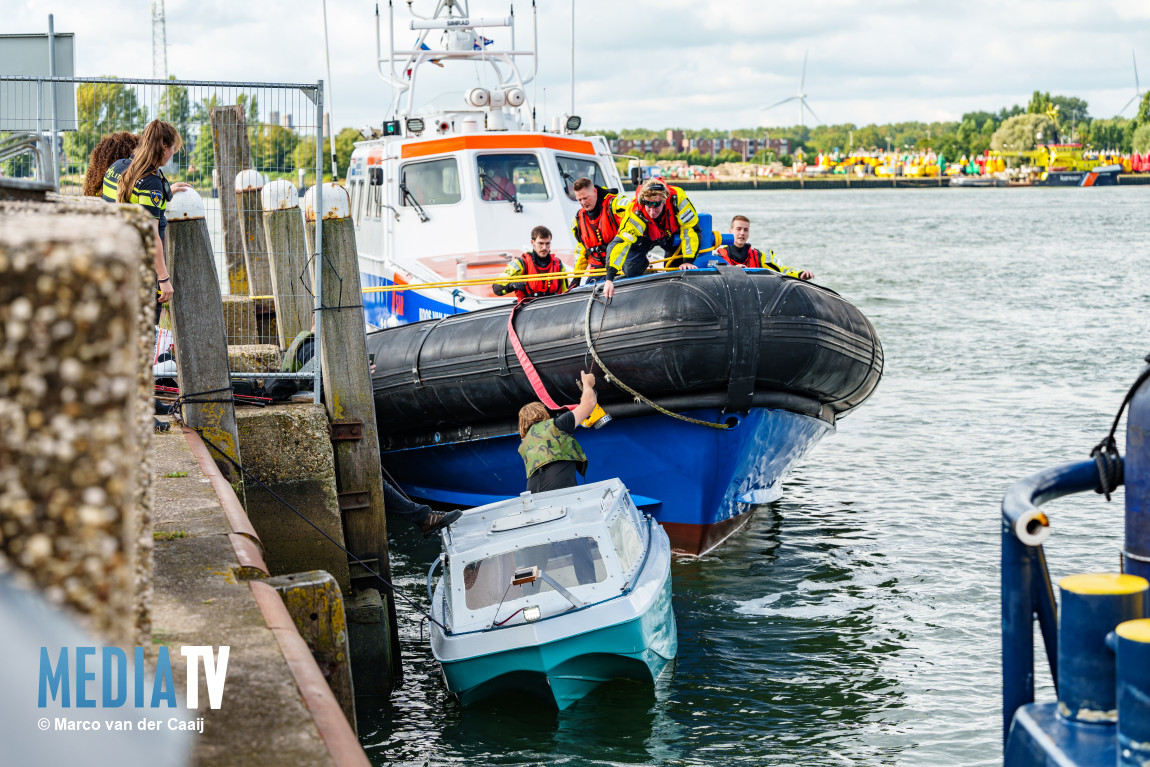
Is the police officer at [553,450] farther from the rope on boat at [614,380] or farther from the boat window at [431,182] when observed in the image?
the boat window at [431,182]

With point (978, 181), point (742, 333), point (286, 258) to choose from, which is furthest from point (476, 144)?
point (978, 181)

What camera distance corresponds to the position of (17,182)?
2.32m

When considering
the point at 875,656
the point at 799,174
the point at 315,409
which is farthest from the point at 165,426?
the point at 799,174

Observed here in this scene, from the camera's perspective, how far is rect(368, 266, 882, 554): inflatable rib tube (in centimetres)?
645

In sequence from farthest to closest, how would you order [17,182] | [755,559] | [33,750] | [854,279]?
[854,279] < [755,559] < [17,182] < [33,750]

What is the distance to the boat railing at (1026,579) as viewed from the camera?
2.66 meters

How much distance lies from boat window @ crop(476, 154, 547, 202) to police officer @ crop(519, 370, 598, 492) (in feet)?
12.9

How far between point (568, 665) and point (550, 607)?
0.91 feet

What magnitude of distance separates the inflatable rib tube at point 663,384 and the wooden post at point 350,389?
1.21 meters

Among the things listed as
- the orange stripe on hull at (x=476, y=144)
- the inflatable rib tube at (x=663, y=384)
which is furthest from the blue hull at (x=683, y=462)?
the orange stripe on hull at (x=476, y=144)

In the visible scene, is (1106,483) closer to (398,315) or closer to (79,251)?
(79,251)

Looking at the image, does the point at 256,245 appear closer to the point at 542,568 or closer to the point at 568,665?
the point at 542,568

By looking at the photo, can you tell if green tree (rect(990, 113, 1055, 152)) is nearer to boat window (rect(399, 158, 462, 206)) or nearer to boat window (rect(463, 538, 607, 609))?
boat window (rect(399, 158, 462, 206))

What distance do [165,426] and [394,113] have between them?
6.51 m
